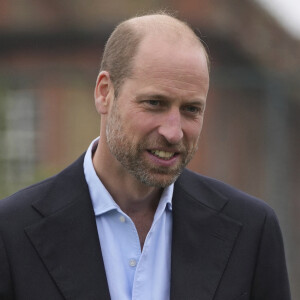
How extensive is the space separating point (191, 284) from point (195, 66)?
0.77 meters

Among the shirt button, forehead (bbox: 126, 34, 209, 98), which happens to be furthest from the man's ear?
the shirt button

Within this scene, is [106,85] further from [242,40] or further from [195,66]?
[242,40]

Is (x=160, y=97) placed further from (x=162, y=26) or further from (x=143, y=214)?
(x=143, y=214)

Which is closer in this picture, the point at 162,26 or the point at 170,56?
the point at 170,56

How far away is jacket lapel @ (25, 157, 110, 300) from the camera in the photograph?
3.20 m

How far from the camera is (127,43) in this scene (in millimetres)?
3418

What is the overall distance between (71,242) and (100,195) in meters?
0.21

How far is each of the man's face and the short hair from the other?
0.04 metres

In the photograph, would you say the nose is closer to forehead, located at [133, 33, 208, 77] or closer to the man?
the man

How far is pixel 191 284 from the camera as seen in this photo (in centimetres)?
333

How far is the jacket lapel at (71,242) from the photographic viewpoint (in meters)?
3.20

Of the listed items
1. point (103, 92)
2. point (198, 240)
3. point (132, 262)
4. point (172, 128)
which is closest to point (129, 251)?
point (132, 262)

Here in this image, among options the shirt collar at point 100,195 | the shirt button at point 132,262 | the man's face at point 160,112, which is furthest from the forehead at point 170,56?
the shirt button at point 132,262

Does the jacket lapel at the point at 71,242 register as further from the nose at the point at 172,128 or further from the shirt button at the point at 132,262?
the nose at the point at 172,128
